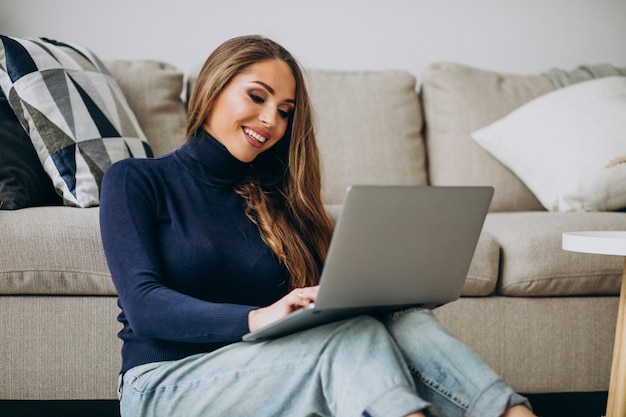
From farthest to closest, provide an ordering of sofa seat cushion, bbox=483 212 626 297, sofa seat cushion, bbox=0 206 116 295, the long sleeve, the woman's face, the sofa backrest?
the sofa backrest, sofa seat cushion, bbox=483 212 626 297, sofa seat cushion, bbox=0 206 116 295, the woman's face, the long sleeve

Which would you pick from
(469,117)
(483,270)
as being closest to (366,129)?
(469,117)

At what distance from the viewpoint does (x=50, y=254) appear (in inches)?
59.7

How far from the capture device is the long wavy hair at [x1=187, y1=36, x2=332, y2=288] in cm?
132

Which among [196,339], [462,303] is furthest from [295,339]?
[462,303]

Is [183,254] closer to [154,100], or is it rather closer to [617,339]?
[617,339]

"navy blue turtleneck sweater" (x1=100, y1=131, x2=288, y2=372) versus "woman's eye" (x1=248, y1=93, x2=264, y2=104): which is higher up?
"woman's eye" (x1=248, y1=93, x2=264, y2=104)

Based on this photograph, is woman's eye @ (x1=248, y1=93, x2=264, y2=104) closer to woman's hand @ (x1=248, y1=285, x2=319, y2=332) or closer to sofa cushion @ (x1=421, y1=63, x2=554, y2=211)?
woman's hand @ (x1=248, y1=285, x2=319, y2=332)

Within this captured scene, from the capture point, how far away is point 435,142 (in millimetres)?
2428

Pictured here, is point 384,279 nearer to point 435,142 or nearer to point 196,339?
point 196,339

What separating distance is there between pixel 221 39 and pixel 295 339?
5.75 ft

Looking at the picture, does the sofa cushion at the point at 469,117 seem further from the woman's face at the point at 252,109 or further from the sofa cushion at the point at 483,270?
the woman's face at the point at 252,109

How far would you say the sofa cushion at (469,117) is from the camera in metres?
2.32

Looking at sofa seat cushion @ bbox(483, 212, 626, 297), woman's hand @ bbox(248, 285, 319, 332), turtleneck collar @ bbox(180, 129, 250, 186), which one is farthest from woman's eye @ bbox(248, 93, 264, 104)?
sofa seat cushion @ bbox(483, 212, 626, 297)

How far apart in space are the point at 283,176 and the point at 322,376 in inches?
21.8
